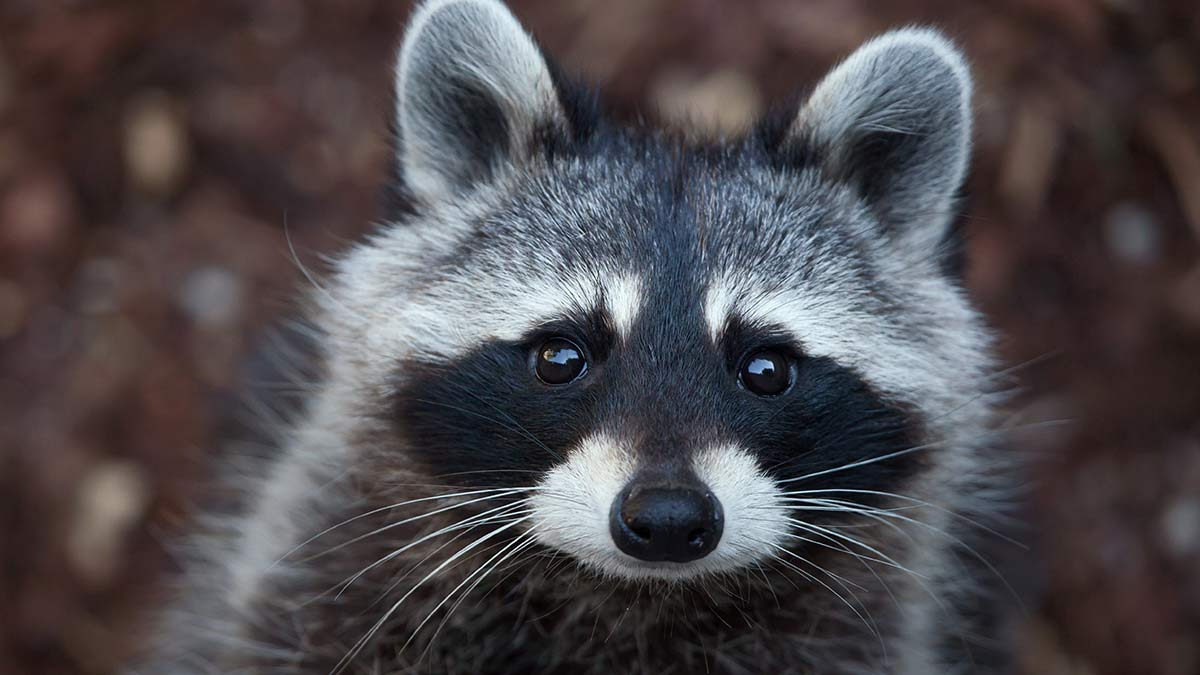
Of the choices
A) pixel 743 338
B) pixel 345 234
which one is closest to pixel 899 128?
pixel 743 338

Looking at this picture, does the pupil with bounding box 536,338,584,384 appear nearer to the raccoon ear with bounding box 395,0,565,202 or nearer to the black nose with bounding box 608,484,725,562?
the black nose with bounding box 608,484,725,562

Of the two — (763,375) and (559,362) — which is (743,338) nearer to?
(763,375)

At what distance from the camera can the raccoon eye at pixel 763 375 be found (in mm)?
2453

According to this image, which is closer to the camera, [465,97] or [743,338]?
[743,338]

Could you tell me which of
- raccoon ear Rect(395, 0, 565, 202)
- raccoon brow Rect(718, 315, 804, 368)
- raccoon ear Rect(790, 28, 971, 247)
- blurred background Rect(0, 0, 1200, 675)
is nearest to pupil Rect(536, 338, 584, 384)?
raccoon brow Rect(718, 315, 804, 368)

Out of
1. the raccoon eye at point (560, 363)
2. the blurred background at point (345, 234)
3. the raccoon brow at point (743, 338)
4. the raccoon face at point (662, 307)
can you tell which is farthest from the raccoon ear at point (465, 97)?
the blurred background at point (345, 234)

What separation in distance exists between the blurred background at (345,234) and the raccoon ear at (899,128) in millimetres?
1413

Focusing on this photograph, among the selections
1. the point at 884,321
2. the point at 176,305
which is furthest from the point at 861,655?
the point at 176,305

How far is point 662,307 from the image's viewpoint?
241 centimetres

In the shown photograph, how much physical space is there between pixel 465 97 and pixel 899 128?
3.09 ft

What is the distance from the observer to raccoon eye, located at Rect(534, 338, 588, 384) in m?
2.44

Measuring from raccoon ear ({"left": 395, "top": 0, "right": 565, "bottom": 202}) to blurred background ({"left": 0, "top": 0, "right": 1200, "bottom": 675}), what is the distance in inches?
57.3

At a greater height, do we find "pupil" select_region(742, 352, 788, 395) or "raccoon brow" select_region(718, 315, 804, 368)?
"raccoon brow" select_region(718, 315, 804, 368)

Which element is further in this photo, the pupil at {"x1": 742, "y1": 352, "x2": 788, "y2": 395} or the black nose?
the pupil at {"x1": 742, "y1": 352, "x2": 788, "y2": 395}
